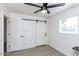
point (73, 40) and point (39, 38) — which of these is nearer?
point (73, 40)

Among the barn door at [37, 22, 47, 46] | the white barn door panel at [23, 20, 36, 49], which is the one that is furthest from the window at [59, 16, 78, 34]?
the white barn door panel at [23, 20, 36, 49]

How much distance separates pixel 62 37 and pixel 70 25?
0.94 feet

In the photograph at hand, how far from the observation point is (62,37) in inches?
49.1

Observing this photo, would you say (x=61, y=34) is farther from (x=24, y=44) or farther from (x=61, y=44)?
(x=24, y=44)

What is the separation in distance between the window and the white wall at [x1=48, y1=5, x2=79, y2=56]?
61 mm

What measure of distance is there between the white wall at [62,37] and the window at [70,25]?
0.20 ft

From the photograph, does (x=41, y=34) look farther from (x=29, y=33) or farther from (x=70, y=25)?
→ (x=70, y=25)

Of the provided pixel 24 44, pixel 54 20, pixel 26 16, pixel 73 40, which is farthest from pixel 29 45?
pixel 73 40

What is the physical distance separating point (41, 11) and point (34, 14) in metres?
0.16

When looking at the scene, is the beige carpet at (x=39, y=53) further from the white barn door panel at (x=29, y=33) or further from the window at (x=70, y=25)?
the window at (x=70, y=25)

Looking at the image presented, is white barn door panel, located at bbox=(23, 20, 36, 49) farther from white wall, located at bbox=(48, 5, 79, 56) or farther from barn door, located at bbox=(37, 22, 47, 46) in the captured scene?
white wall, located at bbox=(48, 5, 79, 56)

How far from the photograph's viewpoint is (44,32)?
137 centimetres

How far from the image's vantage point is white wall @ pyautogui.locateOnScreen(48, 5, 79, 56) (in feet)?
3.60

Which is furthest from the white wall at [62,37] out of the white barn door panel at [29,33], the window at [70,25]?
the white barn door panel at [29,33]
